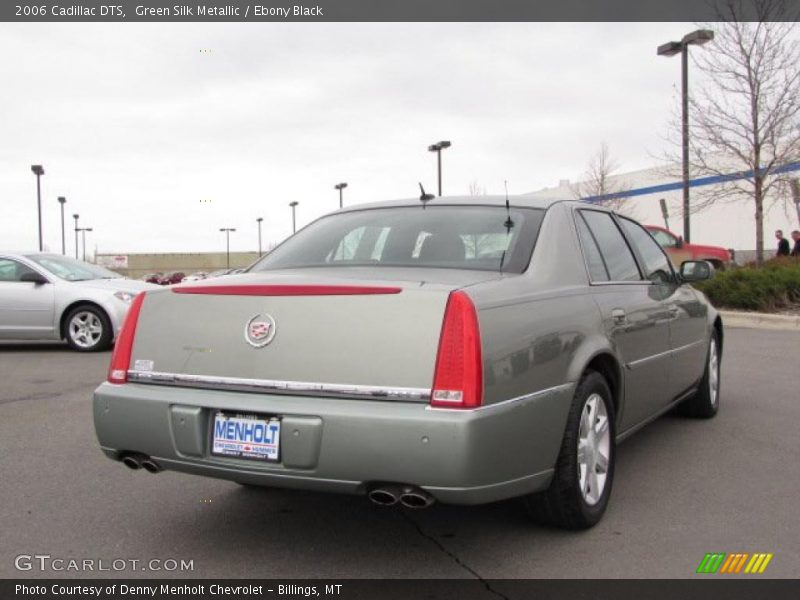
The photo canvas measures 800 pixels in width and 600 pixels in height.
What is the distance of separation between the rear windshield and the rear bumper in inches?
30.3

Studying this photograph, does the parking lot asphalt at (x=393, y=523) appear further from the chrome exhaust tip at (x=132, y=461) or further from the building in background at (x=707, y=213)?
the building in background at (x=707, y=213)

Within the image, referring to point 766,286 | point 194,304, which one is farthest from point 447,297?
point 766,286

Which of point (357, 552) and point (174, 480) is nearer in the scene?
point (357, 552)

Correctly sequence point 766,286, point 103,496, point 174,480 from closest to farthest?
point 103,496 → point 174,480 → point 766,286

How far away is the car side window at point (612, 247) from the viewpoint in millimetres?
4520

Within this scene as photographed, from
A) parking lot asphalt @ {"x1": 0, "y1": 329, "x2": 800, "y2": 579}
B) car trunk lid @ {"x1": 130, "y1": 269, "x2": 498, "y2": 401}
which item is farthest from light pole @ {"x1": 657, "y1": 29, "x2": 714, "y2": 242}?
car trunk lid @ {"x1": 130, "y1": 269, "x2": 498, "y2": 401}

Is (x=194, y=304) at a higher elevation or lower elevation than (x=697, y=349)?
higher

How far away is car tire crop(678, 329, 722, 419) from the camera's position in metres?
6.04

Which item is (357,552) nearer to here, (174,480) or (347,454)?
(347,454)

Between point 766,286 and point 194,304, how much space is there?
12.9 m

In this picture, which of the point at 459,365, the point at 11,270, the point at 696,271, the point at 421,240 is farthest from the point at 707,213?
the point at 459,365

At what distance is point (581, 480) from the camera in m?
3.62

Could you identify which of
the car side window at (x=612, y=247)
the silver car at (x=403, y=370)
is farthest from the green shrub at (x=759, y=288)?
the silver car at (x=403, y=370)

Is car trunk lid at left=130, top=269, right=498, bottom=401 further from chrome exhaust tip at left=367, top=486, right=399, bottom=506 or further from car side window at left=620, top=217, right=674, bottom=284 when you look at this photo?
car side window at left=620, top=217, right=674, bottom=284
